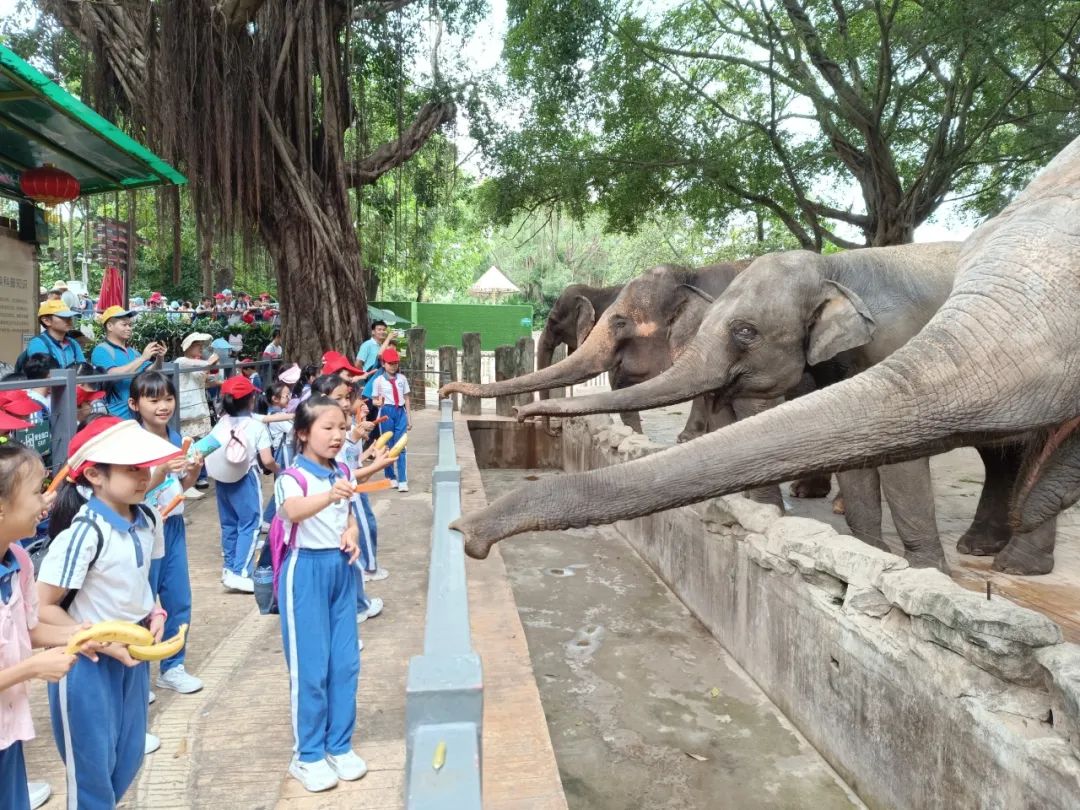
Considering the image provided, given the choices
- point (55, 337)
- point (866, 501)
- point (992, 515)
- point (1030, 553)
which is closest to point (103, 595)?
point (55, 337)

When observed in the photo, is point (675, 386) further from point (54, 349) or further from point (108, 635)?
point (54, 349)

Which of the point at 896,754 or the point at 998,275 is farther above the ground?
the point at 998,275

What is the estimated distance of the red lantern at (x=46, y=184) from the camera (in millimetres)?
6578

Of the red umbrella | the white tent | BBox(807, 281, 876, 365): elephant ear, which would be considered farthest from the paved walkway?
the white tent

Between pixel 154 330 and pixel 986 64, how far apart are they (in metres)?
10.7

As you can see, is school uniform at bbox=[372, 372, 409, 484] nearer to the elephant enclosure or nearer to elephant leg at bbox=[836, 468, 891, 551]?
the elephant enclosure

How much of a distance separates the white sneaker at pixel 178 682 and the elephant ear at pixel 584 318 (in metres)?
6.69

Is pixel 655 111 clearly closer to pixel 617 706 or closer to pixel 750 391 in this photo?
pixel 750 391

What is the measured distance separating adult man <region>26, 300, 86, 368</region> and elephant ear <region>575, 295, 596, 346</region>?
18.2 ft

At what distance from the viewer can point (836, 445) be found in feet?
8.34

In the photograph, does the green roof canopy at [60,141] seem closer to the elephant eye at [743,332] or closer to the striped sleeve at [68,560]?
the striped sleeve at [68,560]

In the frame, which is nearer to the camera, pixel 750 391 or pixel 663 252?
pixel 750 391

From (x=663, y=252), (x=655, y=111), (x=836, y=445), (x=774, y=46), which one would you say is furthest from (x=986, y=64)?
(x=663, y=252)

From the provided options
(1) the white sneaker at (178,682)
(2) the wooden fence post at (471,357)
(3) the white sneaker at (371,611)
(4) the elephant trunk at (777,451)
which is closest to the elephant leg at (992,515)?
(4) the elephant trunk at (777,451)
